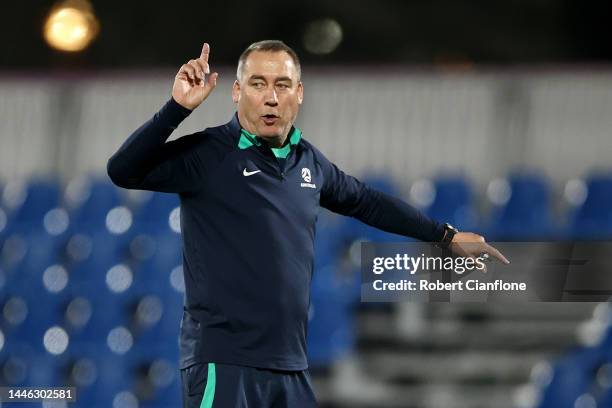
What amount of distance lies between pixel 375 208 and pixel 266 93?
514mm

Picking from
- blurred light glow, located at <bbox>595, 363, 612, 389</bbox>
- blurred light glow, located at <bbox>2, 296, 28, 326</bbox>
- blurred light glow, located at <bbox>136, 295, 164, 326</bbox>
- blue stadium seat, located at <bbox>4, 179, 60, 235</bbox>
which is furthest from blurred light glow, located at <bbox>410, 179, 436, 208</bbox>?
blurred light glow, located at <bbox>2, 296, 28, 326</bbox>

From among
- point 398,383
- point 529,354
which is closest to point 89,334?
point 398,383

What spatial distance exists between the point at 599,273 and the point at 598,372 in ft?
7.69

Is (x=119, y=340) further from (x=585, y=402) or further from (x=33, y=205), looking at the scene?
(x=585, y=402)

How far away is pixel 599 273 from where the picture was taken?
3.34 m

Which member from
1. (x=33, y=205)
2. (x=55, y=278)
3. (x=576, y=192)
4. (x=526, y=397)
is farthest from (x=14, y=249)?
(x=576, y=192)

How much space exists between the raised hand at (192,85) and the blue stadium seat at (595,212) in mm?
3893

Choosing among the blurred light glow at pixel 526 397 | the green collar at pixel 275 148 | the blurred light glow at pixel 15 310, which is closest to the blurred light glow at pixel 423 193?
the blurred light glow at pixel 526 397

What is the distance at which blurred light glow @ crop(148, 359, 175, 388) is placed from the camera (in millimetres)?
5934

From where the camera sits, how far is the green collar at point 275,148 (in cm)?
255

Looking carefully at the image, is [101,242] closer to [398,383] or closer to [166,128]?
[398,383]

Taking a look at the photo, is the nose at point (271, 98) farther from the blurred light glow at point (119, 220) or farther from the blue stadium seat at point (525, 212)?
the blurred light glow at point (119, 220)

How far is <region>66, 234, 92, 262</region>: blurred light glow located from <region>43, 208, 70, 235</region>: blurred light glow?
14 centimetres

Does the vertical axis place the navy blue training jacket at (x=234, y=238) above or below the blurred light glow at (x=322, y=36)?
below
